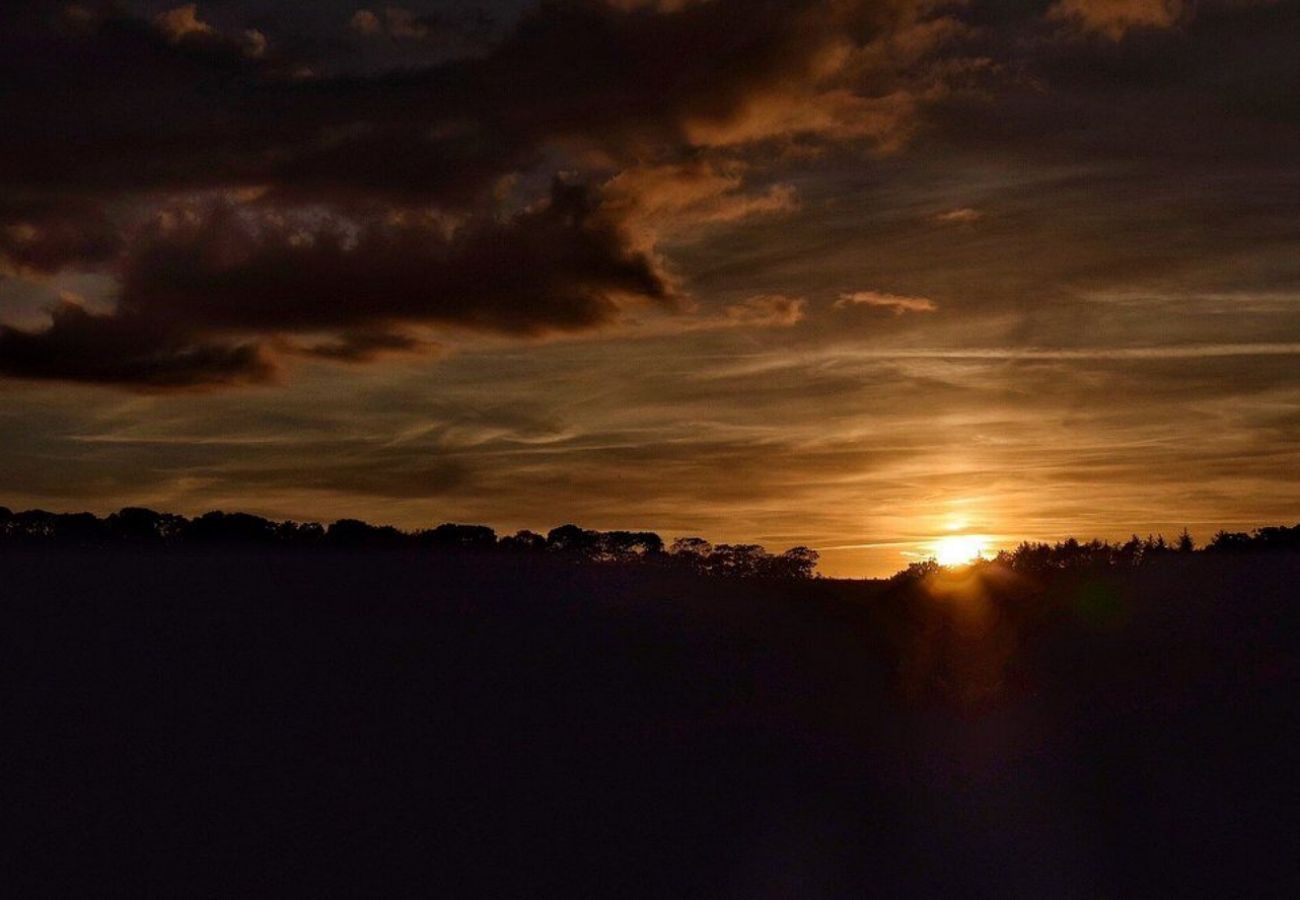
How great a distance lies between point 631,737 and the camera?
34.6 metres

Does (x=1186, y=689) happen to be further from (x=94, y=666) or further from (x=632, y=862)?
(x=94, y=666)

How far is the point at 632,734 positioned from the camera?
34.8 metres

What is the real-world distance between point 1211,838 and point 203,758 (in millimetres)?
20316

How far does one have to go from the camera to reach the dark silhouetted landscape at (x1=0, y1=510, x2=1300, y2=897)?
2730 cm

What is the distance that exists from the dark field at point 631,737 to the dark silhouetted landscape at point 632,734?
10 cm

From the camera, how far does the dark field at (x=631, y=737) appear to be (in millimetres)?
27250

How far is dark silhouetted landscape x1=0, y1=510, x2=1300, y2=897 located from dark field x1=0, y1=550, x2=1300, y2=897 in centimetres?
10

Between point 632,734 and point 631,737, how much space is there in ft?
0.83

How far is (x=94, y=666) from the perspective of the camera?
115ft

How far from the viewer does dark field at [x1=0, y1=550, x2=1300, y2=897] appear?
27.2m

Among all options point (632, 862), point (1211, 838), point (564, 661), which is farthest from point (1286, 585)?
point (632, 862)

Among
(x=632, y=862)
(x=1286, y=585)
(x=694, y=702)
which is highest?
(x=1286, y=585)

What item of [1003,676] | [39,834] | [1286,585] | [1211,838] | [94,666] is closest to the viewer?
[39,834]

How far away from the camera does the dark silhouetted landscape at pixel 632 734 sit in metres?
27.3
